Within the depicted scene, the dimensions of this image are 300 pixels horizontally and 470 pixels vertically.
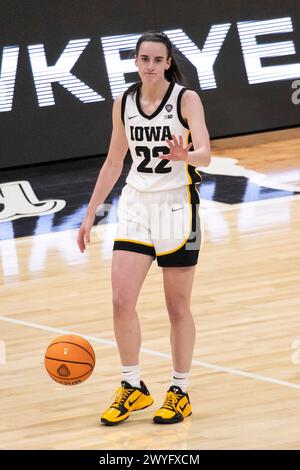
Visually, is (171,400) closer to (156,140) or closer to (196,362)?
(196,362)

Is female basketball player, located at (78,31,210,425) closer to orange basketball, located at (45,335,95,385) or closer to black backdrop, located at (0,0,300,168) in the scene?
orange basketball, located at (45,335,95,385)

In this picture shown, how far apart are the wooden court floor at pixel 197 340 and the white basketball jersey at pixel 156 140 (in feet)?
3.97

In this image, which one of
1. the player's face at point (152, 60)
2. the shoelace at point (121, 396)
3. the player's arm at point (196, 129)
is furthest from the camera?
the shoelace at point (121, 396)

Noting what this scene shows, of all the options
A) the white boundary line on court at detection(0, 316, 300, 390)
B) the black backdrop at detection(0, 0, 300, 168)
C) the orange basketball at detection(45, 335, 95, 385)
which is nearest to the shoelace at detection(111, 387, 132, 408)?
the orange basketball at detection(45, 335, 95, 385)

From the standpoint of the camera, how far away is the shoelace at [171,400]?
5.74 meters

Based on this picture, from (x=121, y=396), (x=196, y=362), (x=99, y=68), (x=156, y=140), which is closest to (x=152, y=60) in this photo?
(x=156, y=140)

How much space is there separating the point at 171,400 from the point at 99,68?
7.85m

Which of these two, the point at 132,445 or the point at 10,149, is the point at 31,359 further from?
the point at 10,149

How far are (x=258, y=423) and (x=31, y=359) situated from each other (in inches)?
73.7

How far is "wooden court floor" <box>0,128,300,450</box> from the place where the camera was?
18.4 feet

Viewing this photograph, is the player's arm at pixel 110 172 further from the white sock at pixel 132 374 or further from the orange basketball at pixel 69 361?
the white sock at pixel 132 374

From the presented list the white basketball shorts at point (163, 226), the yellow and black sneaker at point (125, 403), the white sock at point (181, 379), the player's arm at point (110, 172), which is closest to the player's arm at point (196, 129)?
the white basketball shorts at point (163, 226)

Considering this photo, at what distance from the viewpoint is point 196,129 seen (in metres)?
5.53
